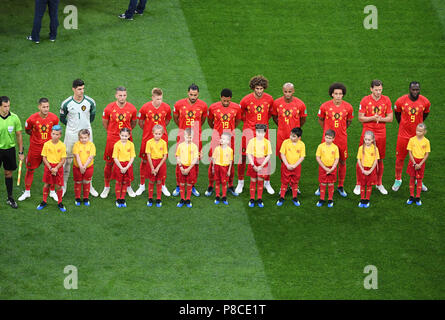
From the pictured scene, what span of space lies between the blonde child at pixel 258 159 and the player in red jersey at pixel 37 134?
330cm

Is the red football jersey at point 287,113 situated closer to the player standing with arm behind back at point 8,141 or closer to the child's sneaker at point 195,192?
the child's sneaker at point 195,192

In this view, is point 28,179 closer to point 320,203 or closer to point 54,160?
point 54,160

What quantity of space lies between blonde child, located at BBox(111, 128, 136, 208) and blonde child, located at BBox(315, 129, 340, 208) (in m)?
3.14

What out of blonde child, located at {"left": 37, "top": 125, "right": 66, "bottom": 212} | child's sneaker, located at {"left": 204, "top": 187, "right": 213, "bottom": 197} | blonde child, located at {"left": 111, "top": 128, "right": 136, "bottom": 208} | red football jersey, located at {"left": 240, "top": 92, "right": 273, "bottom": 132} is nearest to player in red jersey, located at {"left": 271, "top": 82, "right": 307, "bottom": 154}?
red football jersey, located at {"left": 240, "top": 92, "right": 273, "bottom": 132}

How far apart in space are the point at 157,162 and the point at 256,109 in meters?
1.95

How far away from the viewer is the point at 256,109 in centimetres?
1423

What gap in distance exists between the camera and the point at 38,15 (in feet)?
61.0

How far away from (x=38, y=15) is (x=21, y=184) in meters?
5.56

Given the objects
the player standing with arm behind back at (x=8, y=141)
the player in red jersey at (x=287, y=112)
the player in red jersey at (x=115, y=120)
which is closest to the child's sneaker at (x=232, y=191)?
the player in red jersey at (x=287, y=112)

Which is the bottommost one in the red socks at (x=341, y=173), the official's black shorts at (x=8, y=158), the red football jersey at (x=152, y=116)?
the red socks at (x=341, y=173)

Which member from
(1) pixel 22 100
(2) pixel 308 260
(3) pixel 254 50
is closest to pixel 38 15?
(1) pixel 22 100

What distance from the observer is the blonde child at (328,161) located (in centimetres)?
1376

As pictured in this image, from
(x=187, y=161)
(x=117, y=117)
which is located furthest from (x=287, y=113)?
(x=117, y=117)

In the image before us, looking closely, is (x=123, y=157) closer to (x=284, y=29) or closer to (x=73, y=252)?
(x=73, y=252)
